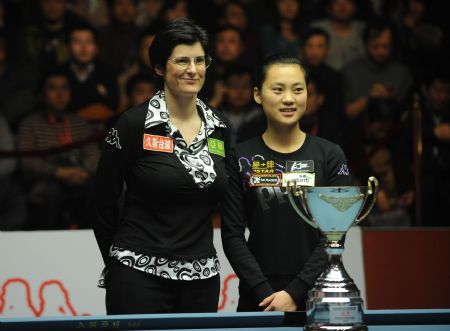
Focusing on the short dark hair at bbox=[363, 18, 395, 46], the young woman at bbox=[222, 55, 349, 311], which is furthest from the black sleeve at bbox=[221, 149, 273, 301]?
the short dark hair at bbox=[363, 18, 395, 46]

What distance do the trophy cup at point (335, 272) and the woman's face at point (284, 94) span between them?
0.83 metres

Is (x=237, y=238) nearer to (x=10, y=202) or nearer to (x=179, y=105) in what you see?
(x=179, y=105)

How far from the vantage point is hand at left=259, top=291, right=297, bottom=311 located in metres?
2.80

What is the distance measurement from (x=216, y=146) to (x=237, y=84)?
3025 millimetres

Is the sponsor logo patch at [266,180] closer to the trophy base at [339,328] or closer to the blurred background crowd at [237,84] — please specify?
the trophy base at [339,328]

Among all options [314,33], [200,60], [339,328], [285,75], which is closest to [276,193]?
[285,75]

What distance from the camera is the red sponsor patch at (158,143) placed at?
2801 mm

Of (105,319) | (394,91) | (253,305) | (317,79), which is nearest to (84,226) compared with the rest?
(317,79)

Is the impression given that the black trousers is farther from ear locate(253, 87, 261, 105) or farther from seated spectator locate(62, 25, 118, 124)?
seated spectator locate(62, 25, 118, 124)

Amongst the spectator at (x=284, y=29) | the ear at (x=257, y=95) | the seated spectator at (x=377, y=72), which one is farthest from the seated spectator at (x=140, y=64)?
the ear at (x=257, y=95)

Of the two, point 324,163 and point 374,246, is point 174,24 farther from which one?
point 374,246

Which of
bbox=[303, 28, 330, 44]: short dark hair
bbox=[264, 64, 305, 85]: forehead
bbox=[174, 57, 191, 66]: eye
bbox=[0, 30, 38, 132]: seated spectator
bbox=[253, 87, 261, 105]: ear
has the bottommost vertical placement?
bbox=[253, 87, 261, 105]: ear

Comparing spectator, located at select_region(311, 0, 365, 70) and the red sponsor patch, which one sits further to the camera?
spectator, located at select_region(311, 0, 365, 70)

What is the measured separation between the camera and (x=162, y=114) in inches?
112
